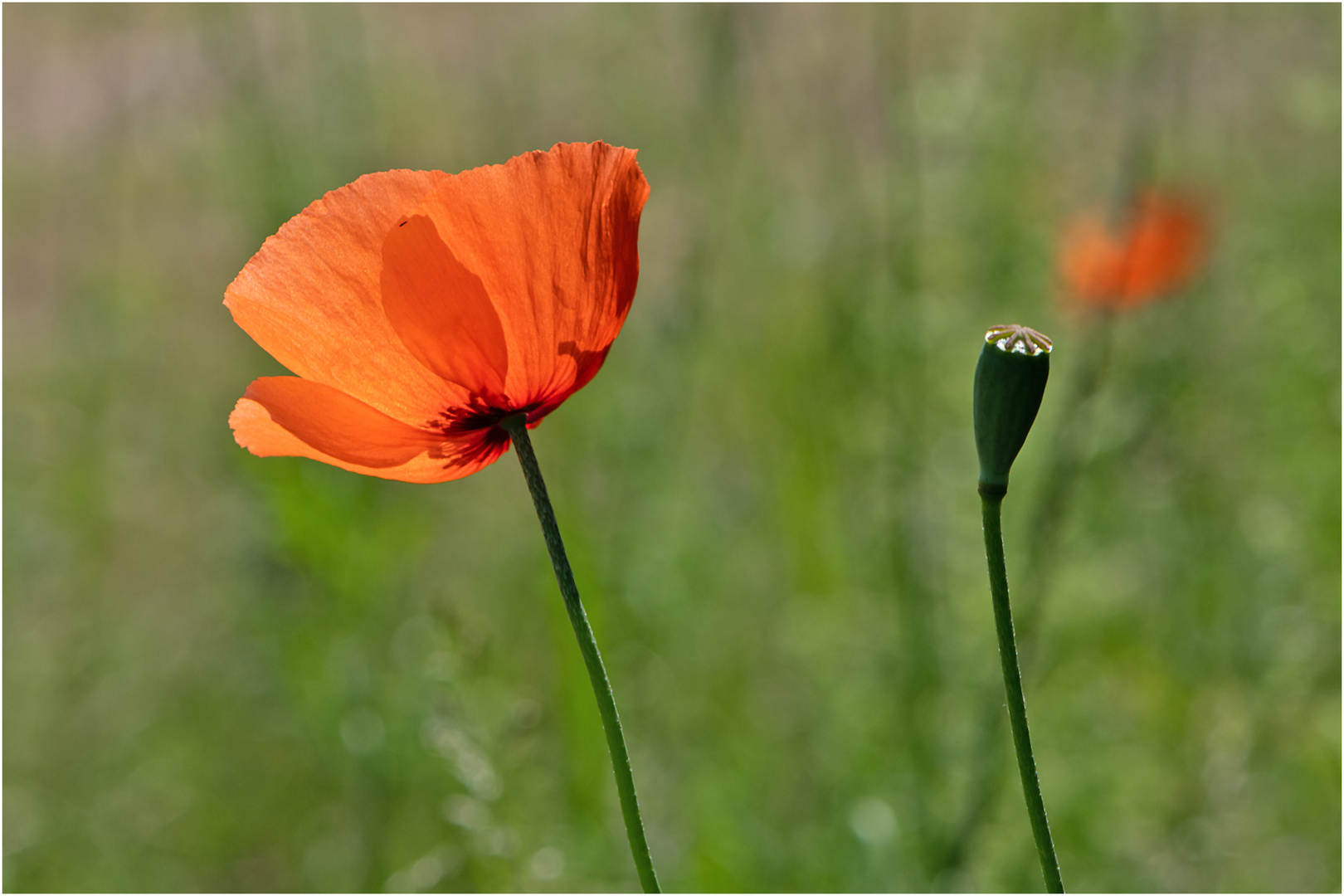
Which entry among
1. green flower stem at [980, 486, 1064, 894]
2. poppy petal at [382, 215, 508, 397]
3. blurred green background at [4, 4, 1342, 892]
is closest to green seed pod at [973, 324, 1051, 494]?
green flower stem at [980, 486, 1064, 894]

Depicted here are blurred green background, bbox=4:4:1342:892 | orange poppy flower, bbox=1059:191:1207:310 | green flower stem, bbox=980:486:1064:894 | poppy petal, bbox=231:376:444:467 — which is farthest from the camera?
orange poppy flower, bbox=1059:191:1207:310

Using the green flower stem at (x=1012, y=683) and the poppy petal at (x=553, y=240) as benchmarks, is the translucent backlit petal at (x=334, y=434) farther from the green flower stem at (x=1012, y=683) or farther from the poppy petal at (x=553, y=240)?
the green flower stem at (x=1012, y=683)

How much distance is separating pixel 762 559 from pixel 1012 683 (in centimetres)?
235

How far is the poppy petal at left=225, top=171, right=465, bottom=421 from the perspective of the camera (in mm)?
658

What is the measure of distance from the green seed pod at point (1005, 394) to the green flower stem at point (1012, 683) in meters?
0.02

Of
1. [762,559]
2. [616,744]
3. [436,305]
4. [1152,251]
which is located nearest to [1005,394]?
[616,744]

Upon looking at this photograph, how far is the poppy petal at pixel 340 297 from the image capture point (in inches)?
25.9

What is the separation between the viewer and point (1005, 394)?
1.61ft

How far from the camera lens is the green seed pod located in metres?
0.48

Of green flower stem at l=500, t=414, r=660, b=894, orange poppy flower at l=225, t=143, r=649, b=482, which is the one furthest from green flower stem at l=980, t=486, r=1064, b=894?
orange poppy flower at l=225, t=143, r=649, b=482

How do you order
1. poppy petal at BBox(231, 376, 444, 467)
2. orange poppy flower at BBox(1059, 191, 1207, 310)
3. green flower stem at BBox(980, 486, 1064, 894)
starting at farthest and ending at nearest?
orange poppy flower at BBox(1059, 191, 1207, 310), poppy petal at BBox(231, 376, 444, 467), green flower stem at BBox(980, 486, 1064, 894)

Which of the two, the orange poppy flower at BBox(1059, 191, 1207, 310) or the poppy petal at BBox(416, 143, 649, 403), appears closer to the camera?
the poppy petal at BBox(416, 143, 649, 403)

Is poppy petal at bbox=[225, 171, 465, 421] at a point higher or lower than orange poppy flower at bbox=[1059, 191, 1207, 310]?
lower

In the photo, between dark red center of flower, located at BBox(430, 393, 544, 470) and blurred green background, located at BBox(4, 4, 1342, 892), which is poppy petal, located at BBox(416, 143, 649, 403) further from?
blurred green background, located at BBox(4, 4, 1342, 892)
